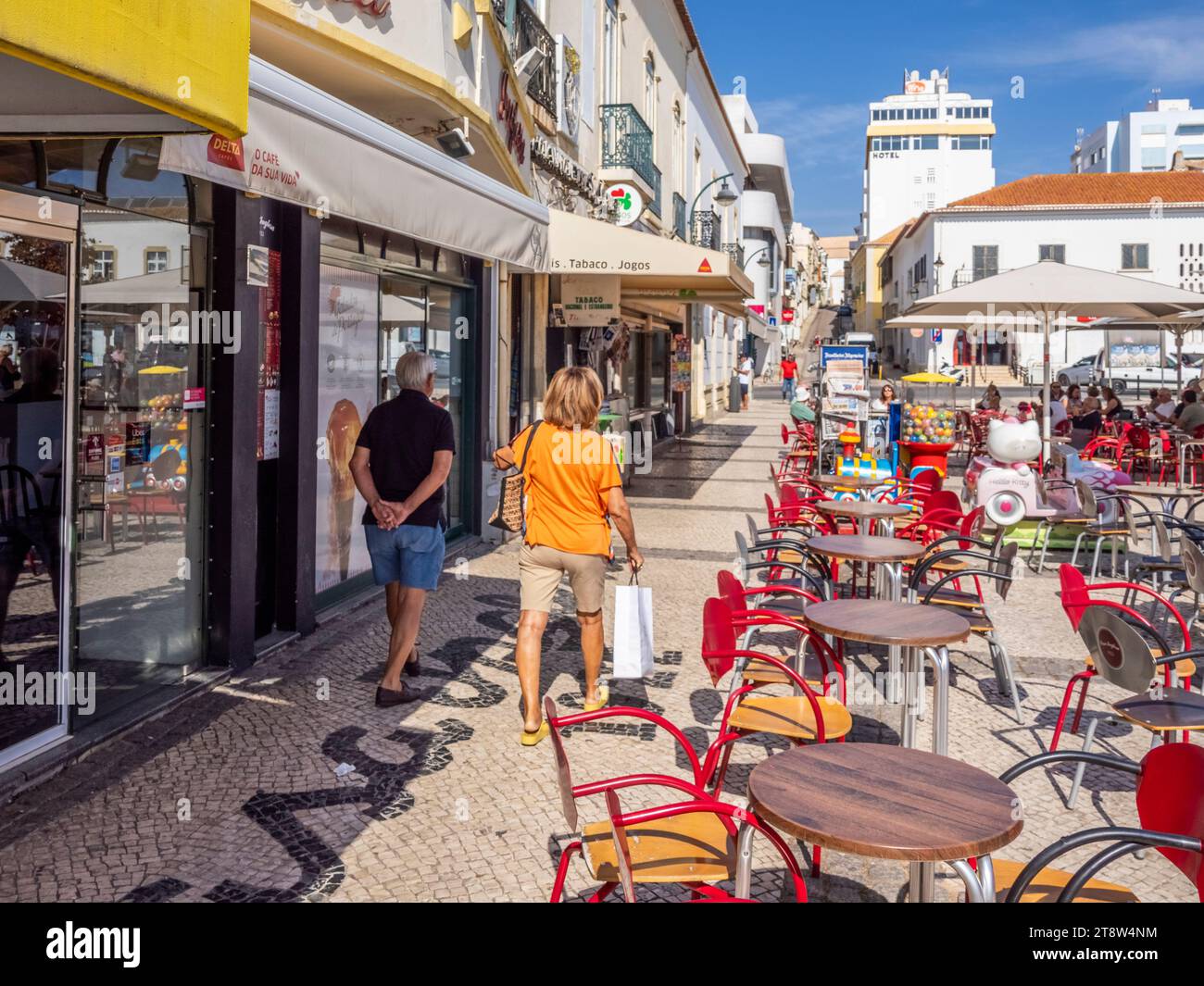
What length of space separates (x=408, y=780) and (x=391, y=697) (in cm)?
105

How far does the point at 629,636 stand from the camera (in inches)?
193

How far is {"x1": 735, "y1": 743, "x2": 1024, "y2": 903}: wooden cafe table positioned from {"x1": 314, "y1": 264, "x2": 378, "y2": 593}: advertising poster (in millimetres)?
5001

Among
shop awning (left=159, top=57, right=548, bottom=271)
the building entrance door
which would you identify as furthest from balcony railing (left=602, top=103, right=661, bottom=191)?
the building entrance door

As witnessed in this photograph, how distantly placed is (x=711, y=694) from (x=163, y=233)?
3.87m

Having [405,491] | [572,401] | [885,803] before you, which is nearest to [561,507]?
[572,401]

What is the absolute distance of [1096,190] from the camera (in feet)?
182

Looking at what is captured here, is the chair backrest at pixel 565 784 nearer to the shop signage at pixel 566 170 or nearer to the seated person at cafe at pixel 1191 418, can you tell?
the shop signage at pixel 566 170

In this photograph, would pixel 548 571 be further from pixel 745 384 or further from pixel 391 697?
pixel 745 384

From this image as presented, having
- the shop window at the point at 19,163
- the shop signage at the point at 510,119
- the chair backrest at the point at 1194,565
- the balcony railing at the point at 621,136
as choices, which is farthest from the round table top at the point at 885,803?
the balcony railing at the point at 621,136

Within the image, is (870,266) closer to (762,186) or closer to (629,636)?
(762,186)

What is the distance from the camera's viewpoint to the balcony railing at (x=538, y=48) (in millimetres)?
10688

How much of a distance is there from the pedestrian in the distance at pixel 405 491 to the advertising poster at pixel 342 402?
1603 millimetres

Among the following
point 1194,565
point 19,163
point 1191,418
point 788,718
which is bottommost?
point 788,718

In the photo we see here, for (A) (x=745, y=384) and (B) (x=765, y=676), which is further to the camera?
(A) (x=745, y=384)
